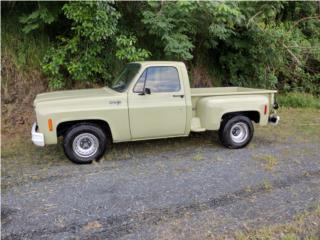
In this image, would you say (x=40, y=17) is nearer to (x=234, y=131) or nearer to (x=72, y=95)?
(x=72, y=95)

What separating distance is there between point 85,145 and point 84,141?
0.08 m

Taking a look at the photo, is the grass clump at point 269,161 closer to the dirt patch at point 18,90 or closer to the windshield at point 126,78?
the windshield at point 126,78

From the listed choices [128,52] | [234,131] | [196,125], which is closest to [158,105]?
[196,125]

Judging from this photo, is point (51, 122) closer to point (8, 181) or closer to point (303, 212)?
point (8, 181)

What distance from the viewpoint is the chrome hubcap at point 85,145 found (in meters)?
6.02

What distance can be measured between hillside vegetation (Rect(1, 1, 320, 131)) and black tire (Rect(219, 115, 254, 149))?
7.74 ft

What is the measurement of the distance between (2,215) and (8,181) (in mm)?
1197

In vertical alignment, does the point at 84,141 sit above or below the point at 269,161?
above

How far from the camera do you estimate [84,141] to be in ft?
20.0

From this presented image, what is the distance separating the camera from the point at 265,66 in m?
11.6

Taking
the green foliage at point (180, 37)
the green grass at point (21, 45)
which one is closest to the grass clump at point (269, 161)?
the green foliage at point (180, 37)

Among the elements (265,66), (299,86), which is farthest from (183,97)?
(299,86)

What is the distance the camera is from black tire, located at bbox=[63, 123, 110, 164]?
5.94m

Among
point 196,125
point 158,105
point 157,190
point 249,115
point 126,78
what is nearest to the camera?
point 157,190
